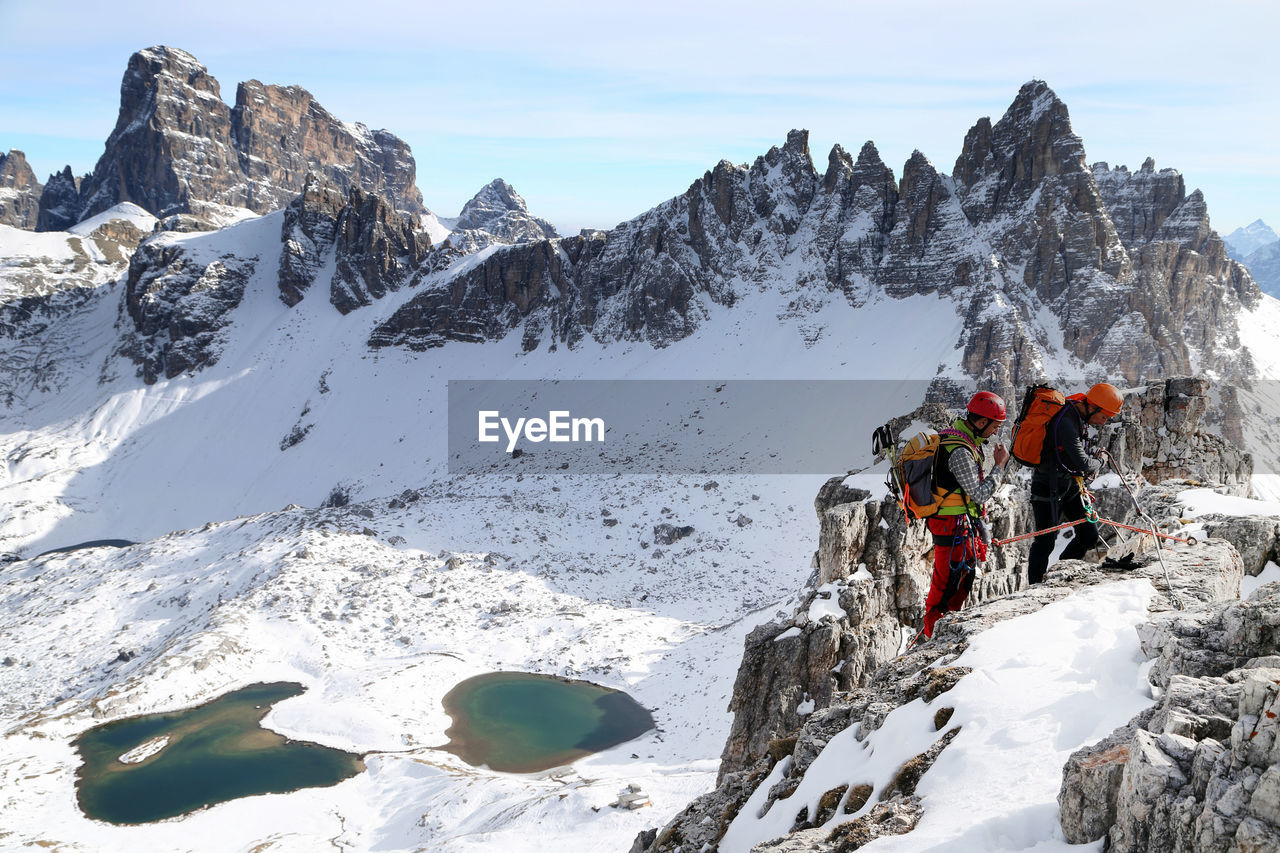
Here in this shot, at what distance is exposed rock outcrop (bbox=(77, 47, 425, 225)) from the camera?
451 ft

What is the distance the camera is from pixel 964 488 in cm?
939

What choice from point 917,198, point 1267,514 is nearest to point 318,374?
point 917,198

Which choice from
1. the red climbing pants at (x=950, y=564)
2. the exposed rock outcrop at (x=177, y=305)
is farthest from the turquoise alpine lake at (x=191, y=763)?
the exposed rock outcrop at (x=177, y=305)

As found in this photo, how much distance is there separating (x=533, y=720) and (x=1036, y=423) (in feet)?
91.9

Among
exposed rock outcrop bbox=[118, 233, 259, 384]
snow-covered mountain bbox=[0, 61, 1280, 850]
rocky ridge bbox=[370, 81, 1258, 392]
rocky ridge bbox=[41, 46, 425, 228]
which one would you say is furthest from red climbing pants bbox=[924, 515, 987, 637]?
rocky ridge bbox=[41, 46, 425, 228]

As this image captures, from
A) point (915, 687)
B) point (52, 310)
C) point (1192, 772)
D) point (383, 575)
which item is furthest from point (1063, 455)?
point (52, 310)

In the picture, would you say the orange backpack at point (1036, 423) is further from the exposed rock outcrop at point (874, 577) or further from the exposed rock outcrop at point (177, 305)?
the exposed rock outcrop at point (177, 305)

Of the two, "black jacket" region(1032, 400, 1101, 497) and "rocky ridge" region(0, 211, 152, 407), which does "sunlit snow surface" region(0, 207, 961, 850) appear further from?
"black jacket" region(1032, 400, 1101, 497)

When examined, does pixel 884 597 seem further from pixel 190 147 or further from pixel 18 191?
pixel 18 191

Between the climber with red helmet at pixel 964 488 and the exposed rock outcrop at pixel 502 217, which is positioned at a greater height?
the exposed rock outcrop at pixel 502 217

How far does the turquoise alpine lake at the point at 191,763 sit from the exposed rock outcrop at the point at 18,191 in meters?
167

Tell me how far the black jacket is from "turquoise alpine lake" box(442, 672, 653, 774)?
2423 centimetres

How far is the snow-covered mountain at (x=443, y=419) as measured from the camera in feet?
103

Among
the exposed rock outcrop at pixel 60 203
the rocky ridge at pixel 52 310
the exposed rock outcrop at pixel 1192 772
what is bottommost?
the exposed rock outcrop at pixel 1192 772
